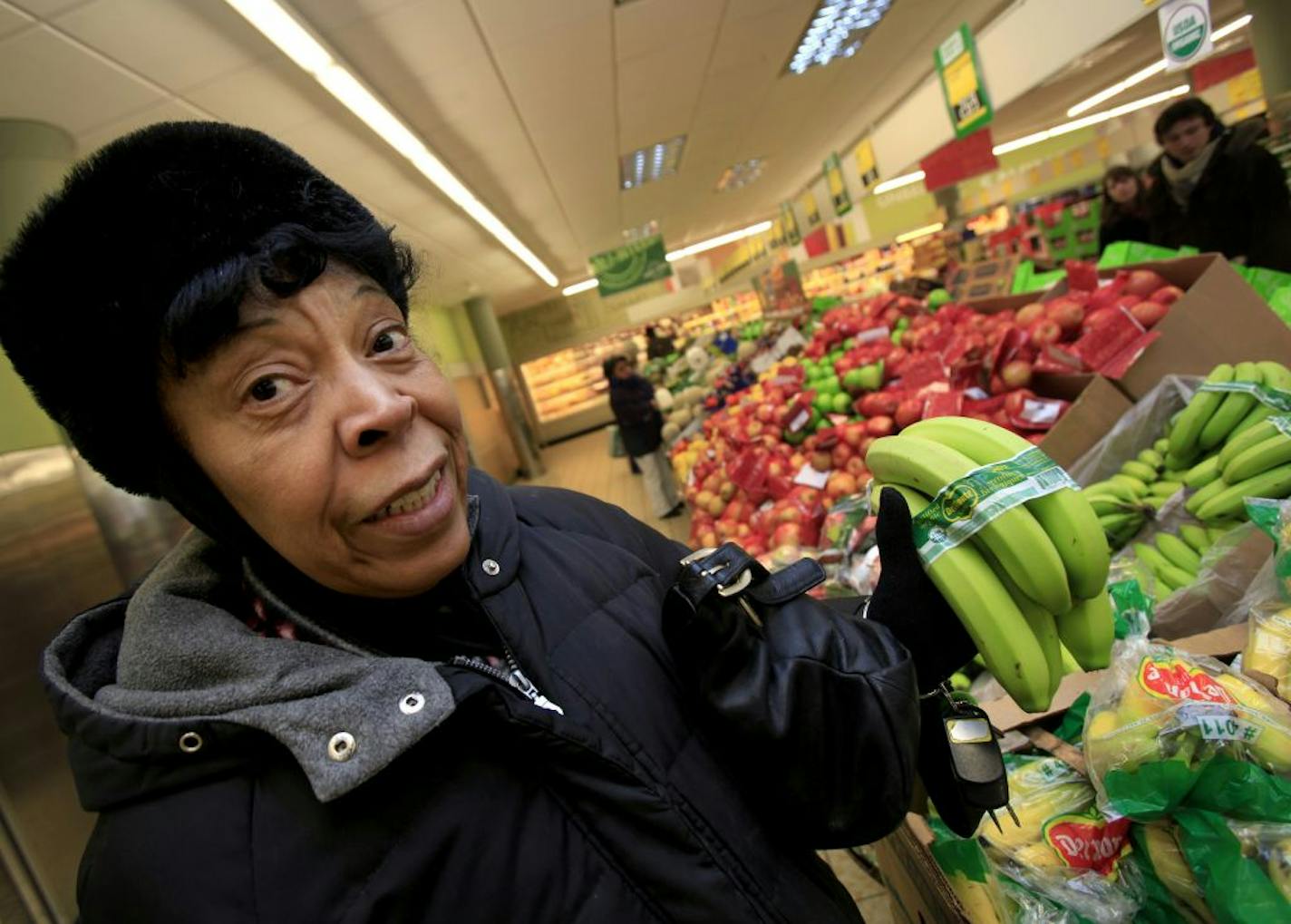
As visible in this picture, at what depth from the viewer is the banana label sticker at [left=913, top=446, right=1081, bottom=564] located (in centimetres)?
91

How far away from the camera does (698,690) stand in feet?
2.80

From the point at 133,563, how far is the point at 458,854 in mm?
3416

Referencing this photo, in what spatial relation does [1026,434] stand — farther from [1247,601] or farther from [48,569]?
[48,569]

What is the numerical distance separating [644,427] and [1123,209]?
14.8 feet

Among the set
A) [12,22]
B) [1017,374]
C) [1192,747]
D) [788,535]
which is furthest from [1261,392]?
[12,22]

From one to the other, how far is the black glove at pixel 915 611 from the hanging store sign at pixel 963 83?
14.5 ft

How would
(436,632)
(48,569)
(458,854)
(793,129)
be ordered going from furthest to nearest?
(793,129) → (48,569) → (436,632) → (458,854)

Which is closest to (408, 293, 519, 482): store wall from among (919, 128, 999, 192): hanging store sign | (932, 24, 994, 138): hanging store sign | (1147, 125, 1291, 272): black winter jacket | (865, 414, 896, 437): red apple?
(919, 128, 999, 192): hanging store sign

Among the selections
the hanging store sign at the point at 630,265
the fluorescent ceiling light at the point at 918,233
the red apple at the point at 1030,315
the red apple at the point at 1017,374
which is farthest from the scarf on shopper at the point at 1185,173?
the fluorescent ceiling light at the point at 918,233

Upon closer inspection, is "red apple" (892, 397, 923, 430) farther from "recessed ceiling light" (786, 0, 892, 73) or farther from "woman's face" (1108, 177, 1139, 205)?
"recessed ceiling light" (786, 0, 892, 73)

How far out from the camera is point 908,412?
289 centimetres

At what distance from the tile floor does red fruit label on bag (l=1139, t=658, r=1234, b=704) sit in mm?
901

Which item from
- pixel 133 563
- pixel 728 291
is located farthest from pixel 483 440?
pixel 133 563

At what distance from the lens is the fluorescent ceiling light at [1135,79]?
784 centimetres
